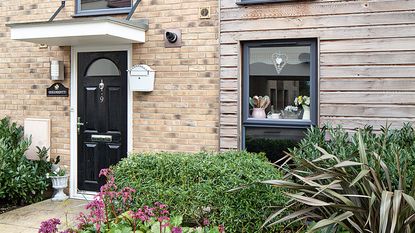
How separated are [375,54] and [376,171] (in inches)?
73.5

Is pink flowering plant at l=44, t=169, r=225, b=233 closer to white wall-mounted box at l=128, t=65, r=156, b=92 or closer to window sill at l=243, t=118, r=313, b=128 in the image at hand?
window sill at l=243, t=118, r=313, b=128

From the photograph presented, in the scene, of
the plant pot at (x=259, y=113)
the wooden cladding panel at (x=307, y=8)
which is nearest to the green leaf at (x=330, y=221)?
the plant pot at (x=259, y=113)

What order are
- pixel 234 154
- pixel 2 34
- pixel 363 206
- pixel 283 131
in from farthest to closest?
1. pixel 2 34
2. pixel 283 131
3. pixel 234 154
4. pixel 363 206

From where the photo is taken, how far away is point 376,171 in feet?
10.8

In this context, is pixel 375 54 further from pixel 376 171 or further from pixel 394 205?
pixel 394 205

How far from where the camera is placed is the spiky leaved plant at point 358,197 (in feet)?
9.39

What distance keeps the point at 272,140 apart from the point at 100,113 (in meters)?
2.49

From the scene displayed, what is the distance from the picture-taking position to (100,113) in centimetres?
601

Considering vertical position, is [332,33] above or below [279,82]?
above

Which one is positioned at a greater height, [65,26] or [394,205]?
[65,26]

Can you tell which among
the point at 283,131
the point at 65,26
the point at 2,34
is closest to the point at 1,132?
the point at 2,34

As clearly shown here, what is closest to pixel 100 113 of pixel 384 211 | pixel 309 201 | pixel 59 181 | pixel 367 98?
pixel 59 181

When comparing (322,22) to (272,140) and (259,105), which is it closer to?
(259,105)

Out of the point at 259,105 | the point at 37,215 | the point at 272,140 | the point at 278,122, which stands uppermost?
the point at 259,105
